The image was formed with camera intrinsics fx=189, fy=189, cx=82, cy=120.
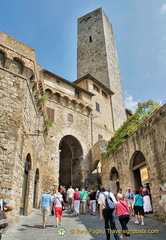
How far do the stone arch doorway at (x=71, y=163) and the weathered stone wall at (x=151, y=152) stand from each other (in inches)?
267

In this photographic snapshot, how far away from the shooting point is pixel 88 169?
1798 centimetres

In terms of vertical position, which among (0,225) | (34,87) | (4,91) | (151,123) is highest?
(34,87)

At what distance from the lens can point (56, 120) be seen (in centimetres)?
1745

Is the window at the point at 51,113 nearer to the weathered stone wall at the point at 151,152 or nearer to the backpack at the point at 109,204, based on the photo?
the weathered stone wall at the point at 151,152

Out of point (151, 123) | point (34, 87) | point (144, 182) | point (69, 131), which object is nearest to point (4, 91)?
point (34, 87)

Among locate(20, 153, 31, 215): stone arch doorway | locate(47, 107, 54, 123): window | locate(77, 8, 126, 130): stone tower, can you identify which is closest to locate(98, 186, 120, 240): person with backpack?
locate(20, 153, 31, 215): stone arch doorway

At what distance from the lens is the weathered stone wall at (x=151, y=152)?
7904 mm

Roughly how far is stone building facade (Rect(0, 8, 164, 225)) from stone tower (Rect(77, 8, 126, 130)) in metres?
0.15

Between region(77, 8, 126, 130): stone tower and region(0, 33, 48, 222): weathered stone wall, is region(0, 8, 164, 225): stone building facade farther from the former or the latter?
region(77, 8, 126, 130): stone tower

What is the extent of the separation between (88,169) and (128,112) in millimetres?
15676

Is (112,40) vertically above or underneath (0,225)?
above

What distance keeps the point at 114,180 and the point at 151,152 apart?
5799mm

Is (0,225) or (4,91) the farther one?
(4,91)

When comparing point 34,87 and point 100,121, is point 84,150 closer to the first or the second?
point 100,121
